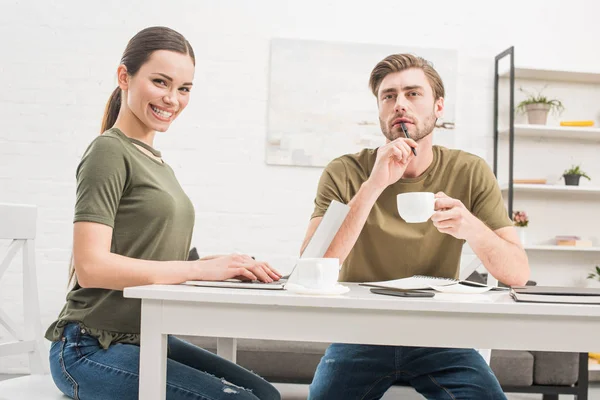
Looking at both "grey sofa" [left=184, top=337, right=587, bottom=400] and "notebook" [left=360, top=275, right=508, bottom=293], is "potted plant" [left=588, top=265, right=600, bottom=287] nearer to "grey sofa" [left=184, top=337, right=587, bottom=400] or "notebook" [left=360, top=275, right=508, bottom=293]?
"grey sofa" [left=184, top=337, right=587, bottom=400]

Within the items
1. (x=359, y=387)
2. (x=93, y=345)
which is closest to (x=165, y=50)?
(x=93, y=345)

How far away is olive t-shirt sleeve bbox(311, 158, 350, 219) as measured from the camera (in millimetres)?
1791

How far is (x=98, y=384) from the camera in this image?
3.81ft

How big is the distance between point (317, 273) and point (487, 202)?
786 millimetres

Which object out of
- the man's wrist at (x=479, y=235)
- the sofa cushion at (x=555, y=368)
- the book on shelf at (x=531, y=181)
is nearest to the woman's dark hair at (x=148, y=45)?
the man's wrist at (x=479, y=235)

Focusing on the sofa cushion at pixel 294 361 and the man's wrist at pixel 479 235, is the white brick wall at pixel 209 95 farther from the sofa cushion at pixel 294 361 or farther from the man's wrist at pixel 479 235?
the man's wrist at pixel 479 235

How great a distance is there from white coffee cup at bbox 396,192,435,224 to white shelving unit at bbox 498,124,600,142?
2.87 meters

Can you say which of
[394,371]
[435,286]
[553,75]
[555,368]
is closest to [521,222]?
[553,75]

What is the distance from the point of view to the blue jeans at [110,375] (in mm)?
1145

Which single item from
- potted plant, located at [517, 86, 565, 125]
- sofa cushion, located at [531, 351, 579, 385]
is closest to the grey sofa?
sofa cushion, located at [531, 351, 579, 385]

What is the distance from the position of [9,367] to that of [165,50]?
3064 millimetres

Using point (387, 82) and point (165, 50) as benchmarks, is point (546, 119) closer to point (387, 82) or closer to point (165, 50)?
point (387, 82)

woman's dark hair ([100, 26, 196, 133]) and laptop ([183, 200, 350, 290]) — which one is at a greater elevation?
woman's dark hair ([100, 26, 196, 133])

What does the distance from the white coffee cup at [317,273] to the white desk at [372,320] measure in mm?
88
